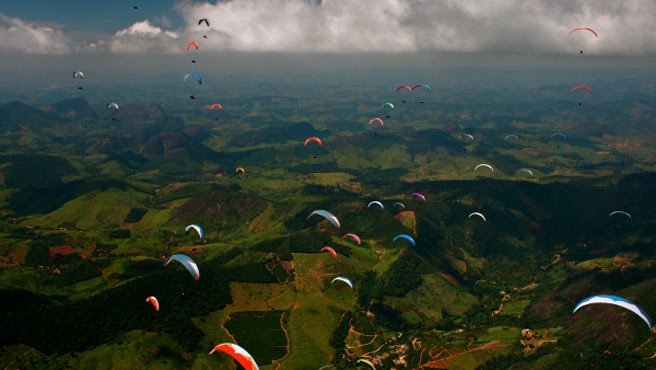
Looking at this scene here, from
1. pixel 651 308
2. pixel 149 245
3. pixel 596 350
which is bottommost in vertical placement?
pixel 149 245

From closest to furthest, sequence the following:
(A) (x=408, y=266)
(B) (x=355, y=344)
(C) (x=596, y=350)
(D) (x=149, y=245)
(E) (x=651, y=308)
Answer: (C) (x=596, y=350) < (E) (x=651, y=308) < (B) (x=355, y=344) < (A) (x=408, y=266) < (D) (x=149, y=245)

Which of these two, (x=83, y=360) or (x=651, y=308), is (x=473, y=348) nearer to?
(x=651, y=308)

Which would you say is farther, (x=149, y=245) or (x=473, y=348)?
(x=149, y=245)

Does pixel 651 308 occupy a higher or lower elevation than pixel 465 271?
higher

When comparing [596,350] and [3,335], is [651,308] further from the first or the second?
[3,335]

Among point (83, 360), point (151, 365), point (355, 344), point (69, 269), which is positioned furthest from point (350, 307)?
point (69, 269)

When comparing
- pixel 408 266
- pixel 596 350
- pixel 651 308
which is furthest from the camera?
pixel 408 266

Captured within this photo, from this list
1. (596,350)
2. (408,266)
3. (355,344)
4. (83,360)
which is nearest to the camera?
(83,360)

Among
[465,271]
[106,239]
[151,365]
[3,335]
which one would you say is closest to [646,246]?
[465,271]

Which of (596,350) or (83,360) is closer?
(83,360)
